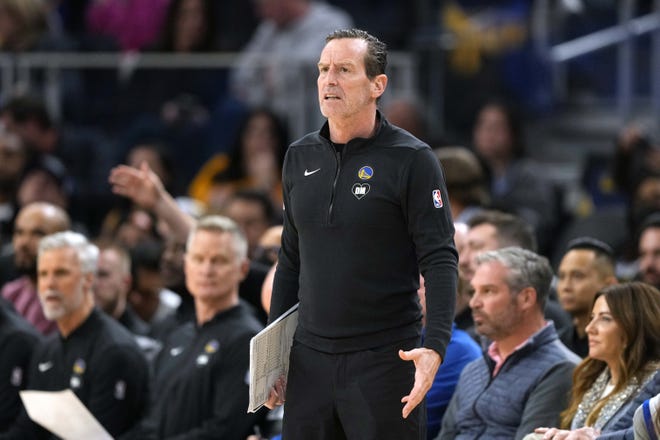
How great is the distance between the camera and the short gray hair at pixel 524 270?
603cm

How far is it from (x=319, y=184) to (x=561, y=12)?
7.56 meters

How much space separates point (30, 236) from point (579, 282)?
3530 millimetres

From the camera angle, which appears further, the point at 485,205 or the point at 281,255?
the point at 485,205

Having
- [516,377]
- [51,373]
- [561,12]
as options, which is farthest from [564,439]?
[561,12]

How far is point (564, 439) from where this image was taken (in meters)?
5.18

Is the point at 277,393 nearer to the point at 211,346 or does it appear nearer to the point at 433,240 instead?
the point at 433,240

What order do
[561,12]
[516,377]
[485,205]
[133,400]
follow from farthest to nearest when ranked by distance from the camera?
[561,12] → [485,205] → [133,400] → [516,377]

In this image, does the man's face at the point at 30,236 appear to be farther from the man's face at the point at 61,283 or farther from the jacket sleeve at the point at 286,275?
the jacket sleeve at the point at 286,275

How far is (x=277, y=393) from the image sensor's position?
4777mm

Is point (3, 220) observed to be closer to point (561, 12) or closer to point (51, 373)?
point (51, 373)

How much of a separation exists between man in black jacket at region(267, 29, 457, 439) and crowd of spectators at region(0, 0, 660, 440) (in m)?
1.03

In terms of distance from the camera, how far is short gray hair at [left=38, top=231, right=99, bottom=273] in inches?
295

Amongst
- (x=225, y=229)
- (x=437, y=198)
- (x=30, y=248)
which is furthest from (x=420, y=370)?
(x=30, y=248)

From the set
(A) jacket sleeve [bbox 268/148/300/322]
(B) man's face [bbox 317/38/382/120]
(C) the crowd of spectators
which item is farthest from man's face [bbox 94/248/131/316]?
(B) man's face [bbox 317/38/382/120]
